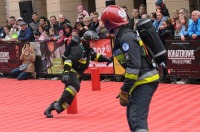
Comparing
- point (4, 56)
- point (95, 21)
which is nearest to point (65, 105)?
point (95, 21)

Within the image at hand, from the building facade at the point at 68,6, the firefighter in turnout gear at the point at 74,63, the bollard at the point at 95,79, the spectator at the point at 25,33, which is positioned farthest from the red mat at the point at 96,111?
the building facade at the point at 68,6

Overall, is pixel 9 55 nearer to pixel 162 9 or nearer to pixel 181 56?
pixel 162 9

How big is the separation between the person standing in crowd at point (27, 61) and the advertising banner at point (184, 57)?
565 centimetres

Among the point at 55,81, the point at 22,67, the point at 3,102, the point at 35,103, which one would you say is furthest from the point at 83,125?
the point at 22,67

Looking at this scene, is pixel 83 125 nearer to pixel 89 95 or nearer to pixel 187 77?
pixel 89 95

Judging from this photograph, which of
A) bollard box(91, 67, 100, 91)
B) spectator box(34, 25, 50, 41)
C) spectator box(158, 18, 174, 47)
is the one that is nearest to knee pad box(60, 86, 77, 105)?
bollard box(91, 67, 100, 91)

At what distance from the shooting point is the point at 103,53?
17.8 meters

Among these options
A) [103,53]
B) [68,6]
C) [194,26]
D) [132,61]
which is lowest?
[103,53]

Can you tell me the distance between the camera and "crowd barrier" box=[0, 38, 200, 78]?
15547mm

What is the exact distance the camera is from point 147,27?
751 centimetres

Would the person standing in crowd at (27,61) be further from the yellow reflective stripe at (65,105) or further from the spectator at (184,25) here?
the yellow reflective stripe at (65,105)

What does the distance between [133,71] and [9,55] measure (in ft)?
47.1

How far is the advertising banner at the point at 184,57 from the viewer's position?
15.4 metres

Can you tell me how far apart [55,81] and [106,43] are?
7.97 ft
